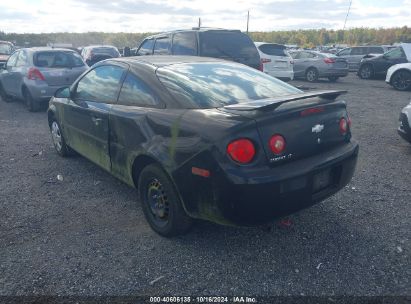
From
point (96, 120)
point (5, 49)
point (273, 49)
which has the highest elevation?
point (273, 49)

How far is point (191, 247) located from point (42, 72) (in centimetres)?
731

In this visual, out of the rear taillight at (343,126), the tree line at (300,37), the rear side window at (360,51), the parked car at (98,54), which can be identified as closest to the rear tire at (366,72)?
the rear side window at (360,51)

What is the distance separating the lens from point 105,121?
145 inches

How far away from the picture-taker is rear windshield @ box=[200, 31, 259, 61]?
304 inches

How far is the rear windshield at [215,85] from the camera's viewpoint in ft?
9.92

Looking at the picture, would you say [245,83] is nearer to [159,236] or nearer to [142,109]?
[142,109]

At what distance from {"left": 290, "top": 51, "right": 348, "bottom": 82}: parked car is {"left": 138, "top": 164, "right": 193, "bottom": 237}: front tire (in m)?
14.1

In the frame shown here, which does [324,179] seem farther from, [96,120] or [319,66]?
[319,66]

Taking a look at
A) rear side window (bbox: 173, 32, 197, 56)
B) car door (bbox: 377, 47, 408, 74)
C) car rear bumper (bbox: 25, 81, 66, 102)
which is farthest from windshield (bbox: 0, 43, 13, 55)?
car door (bbox: 377, 47, 408, 74)

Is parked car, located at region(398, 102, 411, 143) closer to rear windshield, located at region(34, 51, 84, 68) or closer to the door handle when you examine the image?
the door handle

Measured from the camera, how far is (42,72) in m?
8.55

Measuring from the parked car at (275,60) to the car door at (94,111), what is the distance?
8.99 metres

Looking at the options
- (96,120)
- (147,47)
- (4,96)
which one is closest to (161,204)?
(96,120)

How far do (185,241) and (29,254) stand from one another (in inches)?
54.0
